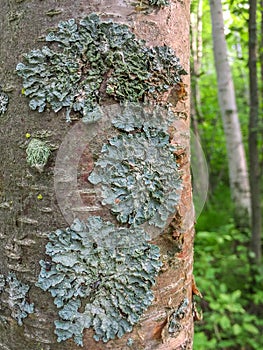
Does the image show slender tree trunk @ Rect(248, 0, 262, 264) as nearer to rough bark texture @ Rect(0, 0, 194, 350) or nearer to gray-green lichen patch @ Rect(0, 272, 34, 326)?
Result: rough bark texture @ Rect(0, 0, 194, 350)

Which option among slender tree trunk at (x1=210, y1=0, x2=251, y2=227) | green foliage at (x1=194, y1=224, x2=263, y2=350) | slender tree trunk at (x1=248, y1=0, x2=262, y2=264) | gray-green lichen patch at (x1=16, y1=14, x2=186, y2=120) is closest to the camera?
gray-green lichen patch at (x1=16, y1=14, x2=186, y2=120)

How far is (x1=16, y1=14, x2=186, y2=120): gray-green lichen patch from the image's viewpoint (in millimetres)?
704

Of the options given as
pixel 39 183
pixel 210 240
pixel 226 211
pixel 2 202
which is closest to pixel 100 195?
pixel 39 183

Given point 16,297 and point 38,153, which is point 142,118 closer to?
point 38,153

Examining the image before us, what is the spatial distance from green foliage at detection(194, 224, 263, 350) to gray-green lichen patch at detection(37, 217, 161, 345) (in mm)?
2170

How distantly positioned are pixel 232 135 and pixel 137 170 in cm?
395

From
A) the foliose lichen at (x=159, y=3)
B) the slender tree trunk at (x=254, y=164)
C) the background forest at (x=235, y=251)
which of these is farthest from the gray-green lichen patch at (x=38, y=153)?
the slender tree trunk at (x=254, y=164)

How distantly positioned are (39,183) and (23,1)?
36 centimetres

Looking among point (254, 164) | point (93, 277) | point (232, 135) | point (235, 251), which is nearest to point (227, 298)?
point (254, 164)

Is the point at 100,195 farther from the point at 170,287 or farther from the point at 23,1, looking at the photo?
the point at 23,1

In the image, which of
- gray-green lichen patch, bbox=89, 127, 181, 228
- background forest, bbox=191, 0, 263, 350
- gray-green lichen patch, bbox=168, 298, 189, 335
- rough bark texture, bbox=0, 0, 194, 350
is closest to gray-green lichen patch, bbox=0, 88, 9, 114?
rough bark texture, bbox=0, 0, 194, 350

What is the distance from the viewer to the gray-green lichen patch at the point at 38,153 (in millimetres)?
717

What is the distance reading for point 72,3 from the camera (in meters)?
0.71

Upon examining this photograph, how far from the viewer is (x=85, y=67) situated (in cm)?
71
